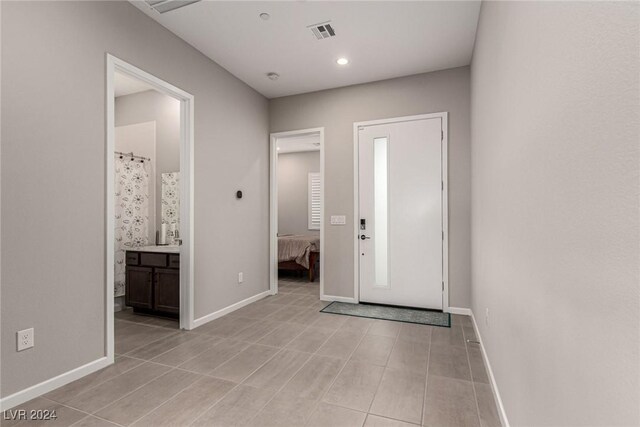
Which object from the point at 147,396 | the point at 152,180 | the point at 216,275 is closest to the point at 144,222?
the point at 152,180

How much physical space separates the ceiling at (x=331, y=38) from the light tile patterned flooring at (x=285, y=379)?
2.98 metres

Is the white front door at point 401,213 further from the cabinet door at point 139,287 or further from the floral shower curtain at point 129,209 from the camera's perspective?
the floral shower curtain at point 129,209

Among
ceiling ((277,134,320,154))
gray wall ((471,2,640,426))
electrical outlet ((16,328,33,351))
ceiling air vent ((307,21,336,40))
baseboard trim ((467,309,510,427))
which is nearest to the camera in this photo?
gray wall ((471,2,640,426))

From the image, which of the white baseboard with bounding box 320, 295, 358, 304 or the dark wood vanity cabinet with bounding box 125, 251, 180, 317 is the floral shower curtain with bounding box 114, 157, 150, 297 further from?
the white baseboard with bounding box 320, 295, 358, 304

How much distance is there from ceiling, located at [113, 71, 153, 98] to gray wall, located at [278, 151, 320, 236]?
4.19 metres

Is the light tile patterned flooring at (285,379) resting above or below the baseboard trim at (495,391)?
below

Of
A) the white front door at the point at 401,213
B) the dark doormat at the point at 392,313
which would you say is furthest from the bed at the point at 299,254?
the white front door at the point at 401,213

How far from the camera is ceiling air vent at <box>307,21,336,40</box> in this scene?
291 centimetres

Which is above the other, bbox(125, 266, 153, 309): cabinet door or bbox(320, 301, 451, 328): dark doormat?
bbox(125, 266, 153, 309): cabinet door

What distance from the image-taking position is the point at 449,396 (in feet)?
6.57

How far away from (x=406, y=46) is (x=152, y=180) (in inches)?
151

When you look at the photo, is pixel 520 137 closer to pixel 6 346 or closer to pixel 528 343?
pixel 528 343

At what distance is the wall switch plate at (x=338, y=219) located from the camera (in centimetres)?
425

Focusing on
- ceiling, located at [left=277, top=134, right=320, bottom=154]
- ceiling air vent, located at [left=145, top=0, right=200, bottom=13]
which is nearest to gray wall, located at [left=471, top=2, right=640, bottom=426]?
ceiling air vent, located at [left=145, top=0, right=200, bottom=13]
